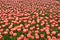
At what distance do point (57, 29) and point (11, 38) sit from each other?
1614mm

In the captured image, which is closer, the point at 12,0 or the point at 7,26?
the point at 7,26

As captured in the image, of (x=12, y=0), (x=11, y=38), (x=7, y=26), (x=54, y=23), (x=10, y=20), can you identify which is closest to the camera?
(x=11, y=38)

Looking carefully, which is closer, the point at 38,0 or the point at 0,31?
the point at 0,31

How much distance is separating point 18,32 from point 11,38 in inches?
15.7

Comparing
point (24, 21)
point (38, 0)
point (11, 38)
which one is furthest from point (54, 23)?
point (38, 0)

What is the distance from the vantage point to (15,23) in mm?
6270

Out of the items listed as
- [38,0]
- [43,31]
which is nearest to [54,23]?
[43,31]

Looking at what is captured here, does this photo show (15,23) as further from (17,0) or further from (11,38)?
(17,0)

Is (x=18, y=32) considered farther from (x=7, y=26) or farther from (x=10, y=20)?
(x=10, y=20)

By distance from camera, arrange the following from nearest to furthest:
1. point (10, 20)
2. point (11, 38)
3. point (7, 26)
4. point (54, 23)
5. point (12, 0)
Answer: point (11, 38) < point (54, 23) < point (7, 26) < point (10, 20) < point (12, 0)

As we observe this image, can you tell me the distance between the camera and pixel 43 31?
18.1 ft

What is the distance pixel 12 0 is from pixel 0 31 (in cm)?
655

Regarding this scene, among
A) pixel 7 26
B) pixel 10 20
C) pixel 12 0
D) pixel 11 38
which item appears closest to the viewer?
pixel 11 38

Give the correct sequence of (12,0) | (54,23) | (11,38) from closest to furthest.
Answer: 1. (11,38)
2. (54,23)
3. (12,0)
